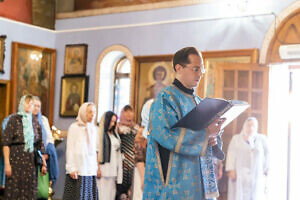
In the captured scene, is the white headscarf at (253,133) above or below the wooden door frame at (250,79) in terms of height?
below

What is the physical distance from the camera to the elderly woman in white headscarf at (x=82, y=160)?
8.78 metres

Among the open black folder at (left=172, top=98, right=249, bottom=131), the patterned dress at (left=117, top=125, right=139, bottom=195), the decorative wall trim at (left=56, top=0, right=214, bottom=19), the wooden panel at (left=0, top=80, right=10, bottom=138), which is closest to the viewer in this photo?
the open black folder at (left=172, top=98, right=249, bottom=131)

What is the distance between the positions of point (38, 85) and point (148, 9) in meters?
3.21

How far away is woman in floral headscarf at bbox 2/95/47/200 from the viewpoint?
952 cm

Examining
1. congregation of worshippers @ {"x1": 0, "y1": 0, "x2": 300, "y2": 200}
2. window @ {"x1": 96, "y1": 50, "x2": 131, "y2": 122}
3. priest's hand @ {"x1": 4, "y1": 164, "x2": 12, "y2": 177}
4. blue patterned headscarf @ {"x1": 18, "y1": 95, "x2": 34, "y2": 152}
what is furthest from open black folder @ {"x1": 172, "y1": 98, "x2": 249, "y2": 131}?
window @ {"x1": 96, "y1": 50, "x2": 131, "y2": 122}

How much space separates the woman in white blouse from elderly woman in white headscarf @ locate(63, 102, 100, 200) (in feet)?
3.26

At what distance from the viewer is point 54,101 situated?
14148 millimetres

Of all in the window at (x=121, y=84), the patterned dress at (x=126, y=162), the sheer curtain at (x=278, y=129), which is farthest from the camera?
the window at (x=121, y=84)

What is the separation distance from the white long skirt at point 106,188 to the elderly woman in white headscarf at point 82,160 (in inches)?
41.6

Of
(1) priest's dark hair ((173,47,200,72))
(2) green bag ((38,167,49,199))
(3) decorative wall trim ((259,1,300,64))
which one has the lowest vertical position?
(2) green bag ((38,167,49,199))

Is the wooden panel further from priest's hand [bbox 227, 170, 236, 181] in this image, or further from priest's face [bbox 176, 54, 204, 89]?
priest's face [bbox 176, 54, 204, 89]

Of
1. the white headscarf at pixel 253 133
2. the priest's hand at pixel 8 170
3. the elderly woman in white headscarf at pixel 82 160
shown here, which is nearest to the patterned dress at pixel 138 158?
the elderly woman in white headscarf at pixel 82 160

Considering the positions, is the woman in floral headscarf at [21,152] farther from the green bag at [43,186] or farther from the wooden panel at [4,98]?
the wooden panel at [4,98]

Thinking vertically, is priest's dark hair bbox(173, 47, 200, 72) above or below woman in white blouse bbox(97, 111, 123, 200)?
above
